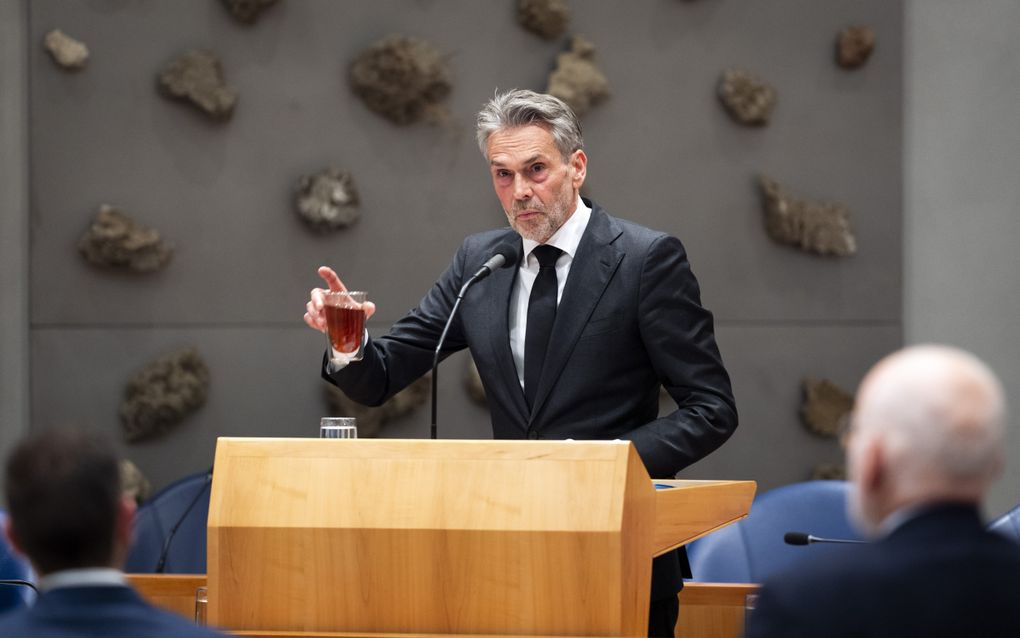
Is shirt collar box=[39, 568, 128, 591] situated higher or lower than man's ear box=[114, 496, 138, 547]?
lower

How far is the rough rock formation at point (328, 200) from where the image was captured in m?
4.40

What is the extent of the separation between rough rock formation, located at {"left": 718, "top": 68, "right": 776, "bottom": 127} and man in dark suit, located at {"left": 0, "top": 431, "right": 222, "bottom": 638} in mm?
3623

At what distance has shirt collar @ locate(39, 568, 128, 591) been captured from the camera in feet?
4.12

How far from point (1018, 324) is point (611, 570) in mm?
3233

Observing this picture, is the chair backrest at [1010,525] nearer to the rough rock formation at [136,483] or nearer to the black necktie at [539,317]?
the black necktie at [539,317]

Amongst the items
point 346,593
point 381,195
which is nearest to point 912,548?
point 346,593

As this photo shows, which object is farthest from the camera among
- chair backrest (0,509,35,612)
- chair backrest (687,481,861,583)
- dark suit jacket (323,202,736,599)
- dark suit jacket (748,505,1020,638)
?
chair backrest (687,481,861,583)

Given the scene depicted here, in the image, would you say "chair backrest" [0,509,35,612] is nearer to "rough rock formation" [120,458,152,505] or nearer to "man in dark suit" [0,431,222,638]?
"rough rock formation" [120,458,152,505]

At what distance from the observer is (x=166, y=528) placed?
12.8ft

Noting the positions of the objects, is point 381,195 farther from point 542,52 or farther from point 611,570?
point 611,570

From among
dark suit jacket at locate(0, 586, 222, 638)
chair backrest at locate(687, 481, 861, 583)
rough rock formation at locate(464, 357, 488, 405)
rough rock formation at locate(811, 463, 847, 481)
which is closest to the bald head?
dark suit jacket at locate(0, 586, 222, 638)

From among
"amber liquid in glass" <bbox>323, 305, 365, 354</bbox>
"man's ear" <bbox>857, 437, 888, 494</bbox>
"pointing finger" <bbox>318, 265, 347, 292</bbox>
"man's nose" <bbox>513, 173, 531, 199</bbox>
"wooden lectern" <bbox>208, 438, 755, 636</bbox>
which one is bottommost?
"wooden lectern" <bbox>208, 438, 755, 636</bbox>

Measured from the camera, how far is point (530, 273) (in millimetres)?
2910

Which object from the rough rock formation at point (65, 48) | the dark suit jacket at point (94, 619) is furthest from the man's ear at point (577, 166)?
the rough rock formation at point (65, 48)
